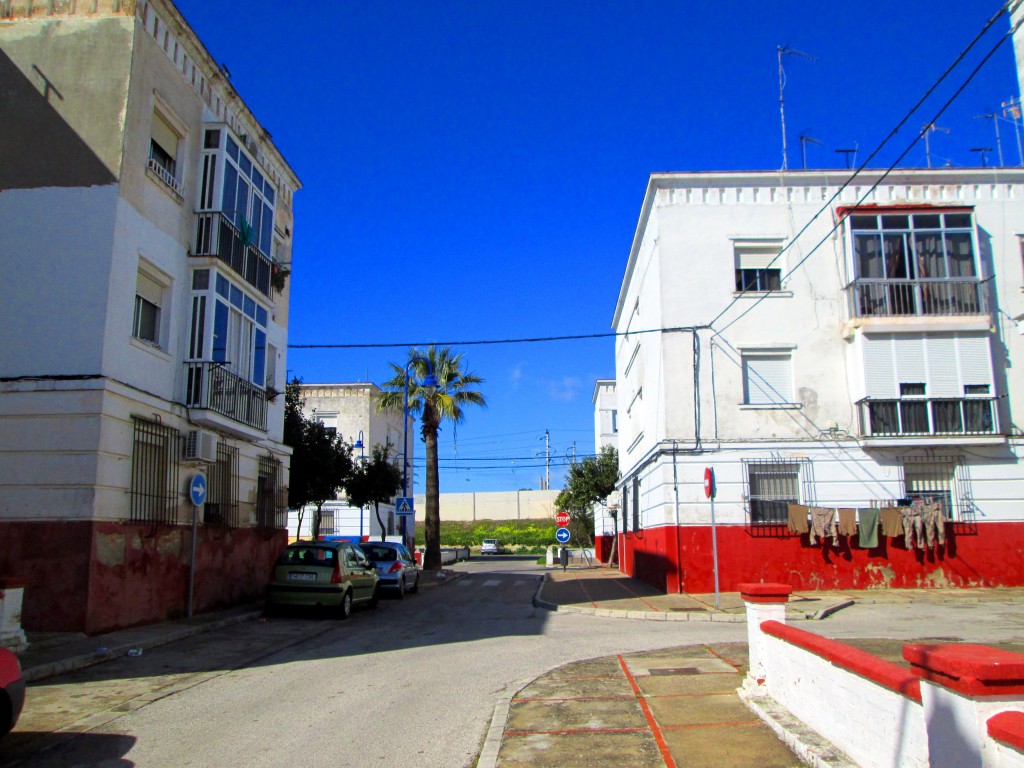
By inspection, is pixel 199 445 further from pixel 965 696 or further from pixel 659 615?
pixel 965 696

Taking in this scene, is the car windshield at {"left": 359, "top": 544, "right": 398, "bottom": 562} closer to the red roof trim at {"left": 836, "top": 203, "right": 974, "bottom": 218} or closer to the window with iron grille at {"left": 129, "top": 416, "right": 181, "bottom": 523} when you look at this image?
the window with iron grille at {"left": 129, "top": 416, "right": 181, "bottom": 523}

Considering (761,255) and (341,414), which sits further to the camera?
(341,414)

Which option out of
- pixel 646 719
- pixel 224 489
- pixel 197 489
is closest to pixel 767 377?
pixel 224 489

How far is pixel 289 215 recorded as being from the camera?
23.6 m

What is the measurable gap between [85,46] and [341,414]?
36.6 metres

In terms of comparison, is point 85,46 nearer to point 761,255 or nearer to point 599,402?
point 761,255

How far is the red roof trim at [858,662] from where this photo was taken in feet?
15.1

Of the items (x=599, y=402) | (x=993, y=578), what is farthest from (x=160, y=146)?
(x=599, y=402)

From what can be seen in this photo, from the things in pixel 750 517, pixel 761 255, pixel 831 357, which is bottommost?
pixel 750 517

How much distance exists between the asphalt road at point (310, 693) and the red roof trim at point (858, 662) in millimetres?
2663

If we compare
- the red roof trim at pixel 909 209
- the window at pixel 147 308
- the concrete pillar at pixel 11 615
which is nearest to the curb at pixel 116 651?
the concrete pillar at pixel 11 615

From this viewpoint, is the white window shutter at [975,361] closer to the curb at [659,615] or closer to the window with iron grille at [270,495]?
the curb at [659,615]

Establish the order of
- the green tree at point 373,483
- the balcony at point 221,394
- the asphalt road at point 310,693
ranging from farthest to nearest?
the green tree at point 373,483
the balcony at point 221,394
the asphalt road at point 310,693

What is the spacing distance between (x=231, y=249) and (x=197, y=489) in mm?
5453
